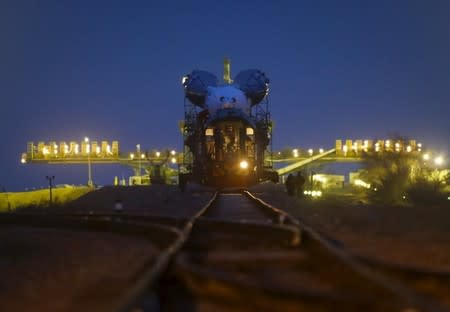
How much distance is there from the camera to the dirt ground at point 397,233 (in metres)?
9.70

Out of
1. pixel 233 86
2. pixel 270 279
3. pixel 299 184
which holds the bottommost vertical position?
pixel 270 279

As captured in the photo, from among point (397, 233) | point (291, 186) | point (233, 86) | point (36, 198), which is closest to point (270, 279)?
point (397, 233)

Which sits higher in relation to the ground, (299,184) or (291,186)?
(299,184)

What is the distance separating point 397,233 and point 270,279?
740 centimetres

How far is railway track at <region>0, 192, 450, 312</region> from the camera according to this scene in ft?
16.5

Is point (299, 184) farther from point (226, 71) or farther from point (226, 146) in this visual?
point (226, 71)

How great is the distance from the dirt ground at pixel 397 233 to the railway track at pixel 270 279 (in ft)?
3.48

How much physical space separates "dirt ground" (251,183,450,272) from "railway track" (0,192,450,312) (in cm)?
106

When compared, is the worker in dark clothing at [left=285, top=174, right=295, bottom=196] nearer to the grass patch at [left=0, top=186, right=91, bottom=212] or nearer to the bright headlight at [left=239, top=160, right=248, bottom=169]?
the bright headlight at [left=239, top=160, right=248, bottom=169]

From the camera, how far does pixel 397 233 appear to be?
45.6 feet

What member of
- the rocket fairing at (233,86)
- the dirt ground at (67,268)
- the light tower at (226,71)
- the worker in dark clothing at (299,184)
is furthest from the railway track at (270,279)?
the light tower at (226,71)

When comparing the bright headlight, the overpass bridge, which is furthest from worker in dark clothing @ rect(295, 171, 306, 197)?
the overpass bridge

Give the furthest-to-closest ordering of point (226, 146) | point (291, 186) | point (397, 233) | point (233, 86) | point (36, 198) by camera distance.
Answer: point (36, 198) < point (233, 86) < point (226, 146) < point (291, 186) < point (397, 233)

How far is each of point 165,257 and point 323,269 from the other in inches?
80.1
